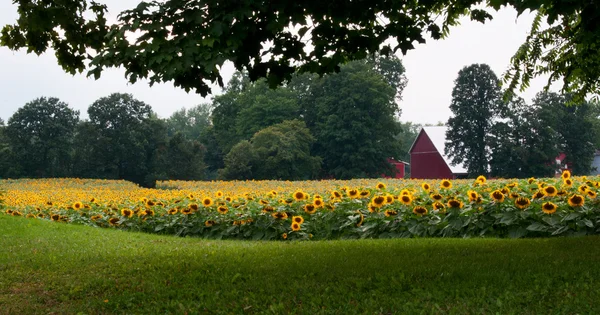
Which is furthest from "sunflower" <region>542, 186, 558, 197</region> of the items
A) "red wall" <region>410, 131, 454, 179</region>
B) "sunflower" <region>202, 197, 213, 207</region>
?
"red wall" <region>410, 131, 454, 179</region>

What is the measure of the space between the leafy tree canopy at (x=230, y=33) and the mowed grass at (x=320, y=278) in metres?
2.17

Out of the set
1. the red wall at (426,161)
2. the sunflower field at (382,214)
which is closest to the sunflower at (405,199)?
the sunflower field at (382,214)

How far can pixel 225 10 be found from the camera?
591cm

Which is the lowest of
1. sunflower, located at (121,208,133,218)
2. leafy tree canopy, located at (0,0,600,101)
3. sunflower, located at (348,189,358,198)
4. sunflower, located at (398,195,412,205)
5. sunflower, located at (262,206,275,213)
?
sunflower, located at (121,208,133,218)

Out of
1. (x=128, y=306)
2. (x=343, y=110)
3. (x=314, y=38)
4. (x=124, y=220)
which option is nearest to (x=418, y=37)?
(x=314, y=38)

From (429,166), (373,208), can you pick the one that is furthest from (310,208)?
(429,166)

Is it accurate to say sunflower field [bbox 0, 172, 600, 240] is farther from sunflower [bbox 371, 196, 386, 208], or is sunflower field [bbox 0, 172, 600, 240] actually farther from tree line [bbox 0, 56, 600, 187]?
tree line [bbox 0, 56, 600, 187]

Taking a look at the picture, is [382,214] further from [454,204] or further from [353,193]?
[454,204]

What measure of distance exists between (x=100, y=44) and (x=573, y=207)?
735 cm

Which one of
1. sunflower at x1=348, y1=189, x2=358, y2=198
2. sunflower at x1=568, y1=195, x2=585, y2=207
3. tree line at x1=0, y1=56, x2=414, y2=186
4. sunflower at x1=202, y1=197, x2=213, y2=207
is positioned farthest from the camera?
tree line at x1=0, y1=56, x2=414, y2=186

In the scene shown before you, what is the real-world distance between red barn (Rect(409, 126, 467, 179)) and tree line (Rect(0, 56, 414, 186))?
250 centimetres

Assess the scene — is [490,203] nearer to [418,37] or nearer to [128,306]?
[418,37]

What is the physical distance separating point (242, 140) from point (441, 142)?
16411 mm

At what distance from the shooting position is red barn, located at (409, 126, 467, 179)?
47.7 meters
